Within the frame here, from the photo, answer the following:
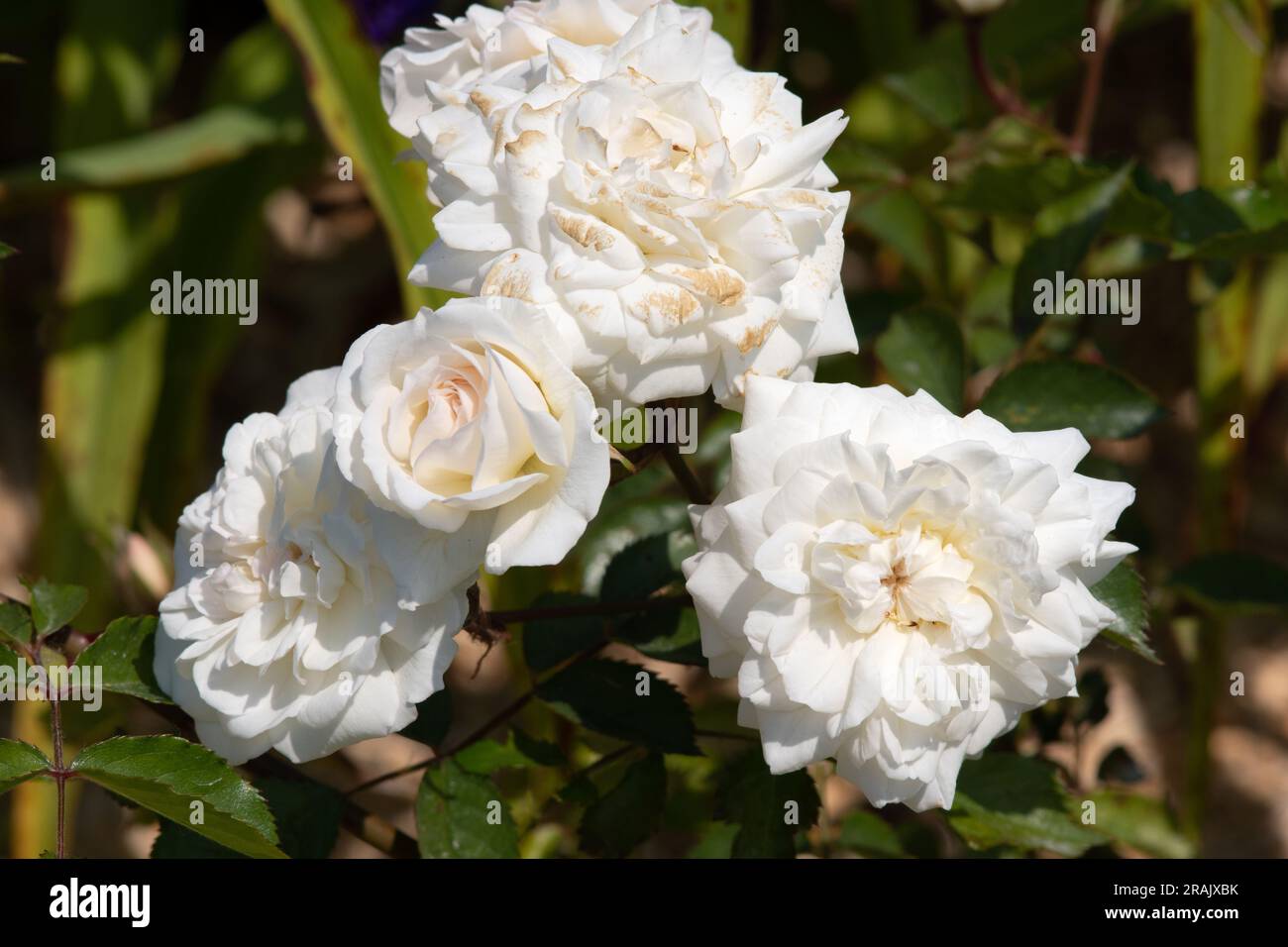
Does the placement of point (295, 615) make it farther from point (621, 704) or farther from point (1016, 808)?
point (1016, 808)

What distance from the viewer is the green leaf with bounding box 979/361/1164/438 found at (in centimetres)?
81

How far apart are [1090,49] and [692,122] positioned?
0.64m

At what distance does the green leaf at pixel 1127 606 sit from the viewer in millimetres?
664

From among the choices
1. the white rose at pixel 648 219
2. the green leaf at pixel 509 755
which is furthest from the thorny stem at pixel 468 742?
the white rose at pixel 648 219

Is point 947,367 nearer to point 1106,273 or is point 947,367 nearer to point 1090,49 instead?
point 1106,273

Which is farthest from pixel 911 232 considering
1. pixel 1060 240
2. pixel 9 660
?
pixel 9 660

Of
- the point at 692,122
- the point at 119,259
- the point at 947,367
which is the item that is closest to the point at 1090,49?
the point at 947,367

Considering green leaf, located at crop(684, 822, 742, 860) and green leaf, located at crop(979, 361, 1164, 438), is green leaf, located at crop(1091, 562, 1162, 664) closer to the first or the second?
green leaf, located at crop(979, 361, 1164, 438)

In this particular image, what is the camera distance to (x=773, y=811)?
2.30 feet

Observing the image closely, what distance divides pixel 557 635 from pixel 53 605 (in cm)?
30

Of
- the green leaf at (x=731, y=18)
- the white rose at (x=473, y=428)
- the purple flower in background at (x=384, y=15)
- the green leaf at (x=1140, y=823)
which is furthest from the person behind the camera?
the purple flower in background at (x=384, y=15)

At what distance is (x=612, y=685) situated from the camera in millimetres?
754

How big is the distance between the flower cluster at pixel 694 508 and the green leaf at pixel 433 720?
0.50 ft

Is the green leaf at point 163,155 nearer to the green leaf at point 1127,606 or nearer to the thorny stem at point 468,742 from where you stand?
the thorny stem at point 468,742
